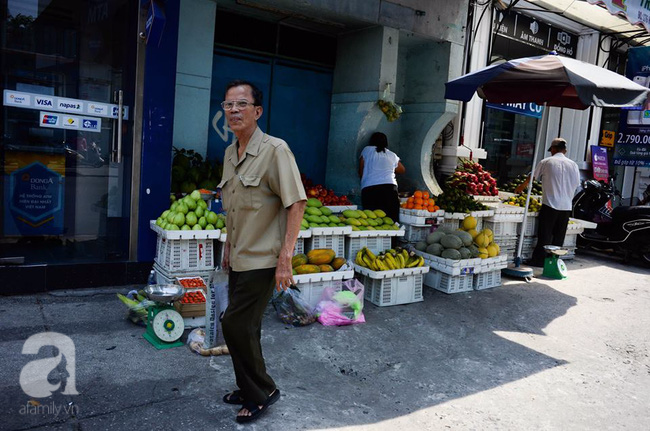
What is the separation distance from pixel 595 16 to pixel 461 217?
7.18 metres

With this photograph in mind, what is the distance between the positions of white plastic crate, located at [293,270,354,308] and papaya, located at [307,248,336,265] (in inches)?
9.4

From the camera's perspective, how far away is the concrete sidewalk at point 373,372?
363cm

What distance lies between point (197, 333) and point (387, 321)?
2.17m

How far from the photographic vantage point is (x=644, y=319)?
6.69 metres

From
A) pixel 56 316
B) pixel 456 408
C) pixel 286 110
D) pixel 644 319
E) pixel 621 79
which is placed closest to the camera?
pixel 456 408

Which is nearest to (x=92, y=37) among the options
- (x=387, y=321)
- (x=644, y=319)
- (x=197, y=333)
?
(x=197, y=333)

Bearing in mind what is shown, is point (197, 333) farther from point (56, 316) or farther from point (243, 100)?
point (243, 100)

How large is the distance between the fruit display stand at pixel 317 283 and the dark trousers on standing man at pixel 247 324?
6.92ft

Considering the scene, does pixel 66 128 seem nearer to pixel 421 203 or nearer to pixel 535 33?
pixel 421 203

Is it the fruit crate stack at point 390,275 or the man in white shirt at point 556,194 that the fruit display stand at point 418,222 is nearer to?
the fruit crate stack at point 390,275

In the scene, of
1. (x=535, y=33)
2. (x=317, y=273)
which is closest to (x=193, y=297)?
(x=317, y=273)

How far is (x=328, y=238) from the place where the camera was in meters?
6.61

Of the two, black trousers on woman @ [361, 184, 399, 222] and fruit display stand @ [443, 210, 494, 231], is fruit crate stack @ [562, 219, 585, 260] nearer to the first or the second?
fruit display stand @ [443, 210, 494, 231]

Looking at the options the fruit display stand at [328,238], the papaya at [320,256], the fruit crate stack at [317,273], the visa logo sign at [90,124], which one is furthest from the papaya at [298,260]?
the visa logo sign at [90,124]
